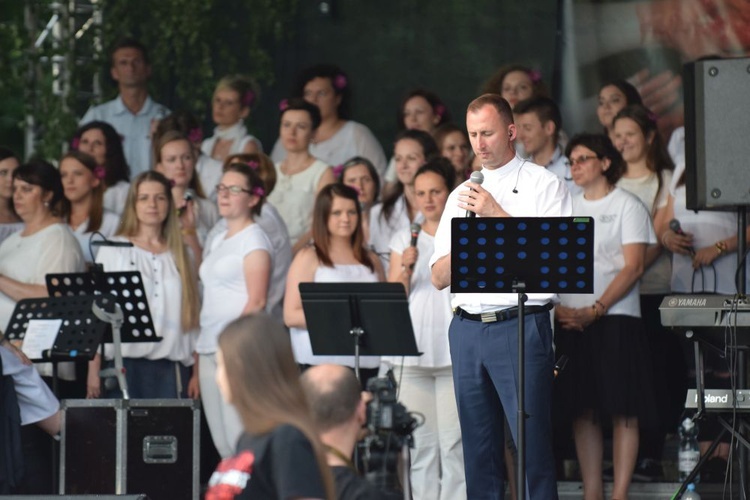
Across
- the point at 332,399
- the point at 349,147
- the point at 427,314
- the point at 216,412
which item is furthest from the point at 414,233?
the point at 332,399

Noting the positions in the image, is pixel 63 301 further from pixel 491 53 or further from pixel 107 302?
pixel 491 53

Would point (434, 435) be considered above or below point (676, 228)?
below

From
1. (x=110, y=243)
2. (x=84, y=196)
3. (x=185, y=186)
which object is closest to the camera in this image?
(x=110, y=243)

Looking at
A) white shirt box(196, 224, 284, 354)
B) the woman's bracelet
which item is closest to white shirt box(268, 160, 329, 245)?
white shirt box(196, 224, 284, 354)

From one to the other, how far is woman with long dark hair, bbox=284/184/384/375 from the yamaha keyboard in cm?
Result: 207

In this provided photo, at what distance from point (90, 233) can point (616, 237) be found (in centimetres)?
295

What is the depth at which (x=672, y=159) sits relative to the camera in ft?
27.4

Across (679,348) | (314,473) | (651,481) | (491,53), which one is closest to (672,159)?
(679,348)

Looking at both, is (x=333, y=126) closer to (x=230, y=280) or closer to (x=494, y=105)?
(x=230, y=280)

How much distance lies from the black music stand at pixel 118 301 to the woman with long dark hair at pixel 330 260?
755mm

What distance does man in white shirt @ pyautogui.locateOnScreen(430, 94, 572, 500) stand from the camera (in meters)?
6.08

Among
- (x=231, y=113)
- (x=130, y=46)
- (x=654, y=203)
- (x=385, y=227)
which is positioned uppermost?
(x=130, y=46)

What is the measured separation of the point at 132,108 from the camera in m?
9.85

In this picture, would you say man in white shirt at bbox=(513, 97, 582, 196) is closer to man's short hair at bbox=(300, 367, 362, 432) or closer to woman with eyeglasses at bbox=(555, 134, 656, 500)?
woman with eyeglasses at bbox=(555, 134, 656, 500)
